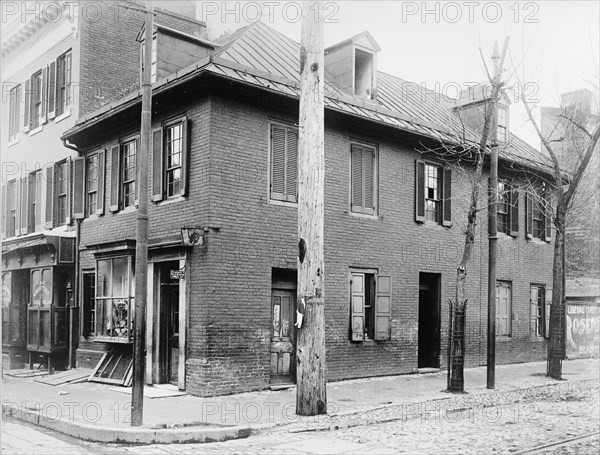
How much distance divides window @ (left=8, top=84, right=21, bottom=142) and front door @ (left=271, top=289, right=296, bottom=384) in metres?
11.7

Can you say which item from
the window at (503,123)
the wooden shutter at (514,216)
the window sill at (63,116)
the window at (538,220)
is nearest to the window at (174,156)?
the window sill at (63,116)

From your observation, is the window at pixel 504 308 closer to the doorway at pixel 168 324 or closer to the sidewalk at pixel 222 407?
the sidewalk at pixel 222 407

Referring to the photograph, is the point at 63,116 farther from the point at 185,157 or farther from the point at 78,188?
the point at 185,157

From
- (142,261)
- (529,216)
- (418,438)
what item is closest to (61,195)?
(142,261)

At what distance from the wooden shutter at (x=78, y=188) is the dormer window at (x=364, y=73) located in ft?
24.6

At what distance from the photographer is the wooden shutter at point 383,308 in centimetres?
1631

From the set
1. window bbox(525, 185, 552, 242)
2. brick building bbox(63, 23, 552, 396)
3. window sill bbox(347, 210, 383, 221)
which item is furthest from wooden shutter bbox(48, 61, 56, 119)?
window bbox(525, 185, 552, 242)

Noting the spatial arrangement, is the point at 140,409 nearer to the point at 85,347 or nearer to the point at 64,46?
the point at 85,347

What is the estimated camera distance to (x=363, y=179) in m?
16.4

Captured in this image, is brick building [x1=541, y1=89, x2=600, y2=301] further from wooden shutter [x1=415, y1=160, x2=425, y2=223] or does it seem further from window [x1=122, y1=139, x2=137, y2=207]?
window [x1=122, y1=139, x2=137, y2=207]

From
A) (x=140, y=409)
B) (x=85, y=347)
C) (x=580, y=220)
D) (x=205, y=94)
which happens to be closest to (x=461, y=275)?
(x=205, y=94)

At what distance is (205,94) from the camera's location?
13.4 m

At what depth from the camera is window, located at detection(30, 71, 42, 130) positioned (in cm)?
2000

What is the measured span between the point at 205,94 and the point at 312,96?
3.34 m
